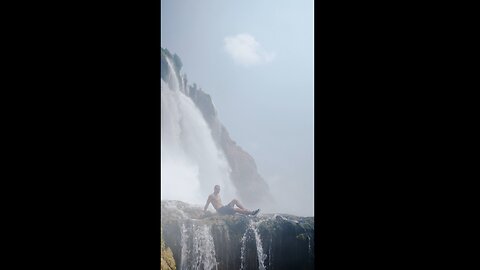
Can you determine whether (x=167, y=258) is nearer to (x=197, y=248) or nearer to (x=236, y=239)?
(x=197, y=248)

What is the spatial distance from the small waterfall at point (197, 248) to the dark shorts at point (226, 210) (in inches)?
7.1

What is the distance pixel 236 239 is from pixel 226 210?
269 millimetres

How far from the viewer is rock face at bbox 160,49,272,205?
321cm

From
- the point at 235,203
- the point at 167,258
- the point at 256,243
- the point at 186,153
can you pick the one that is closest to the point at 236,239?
the point at 256,243

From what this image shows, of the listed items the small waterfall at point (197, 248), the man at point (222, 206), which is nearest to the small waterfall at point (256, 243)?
the man at point (222, 206)

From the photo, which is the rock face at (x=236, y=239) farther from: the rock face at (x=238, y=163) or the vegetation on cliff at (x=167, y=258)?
the rock face at (x=238, y=163)

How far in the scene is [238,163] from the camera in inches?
127

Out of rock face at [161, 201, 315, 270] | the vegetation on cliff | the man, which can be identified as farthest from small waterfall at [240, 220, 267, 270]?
the vegetation on cliff

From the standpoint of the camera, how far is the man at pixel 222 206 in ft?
10.4
